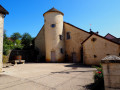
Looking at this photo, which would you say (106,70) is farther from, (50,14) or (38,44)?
(38,44)

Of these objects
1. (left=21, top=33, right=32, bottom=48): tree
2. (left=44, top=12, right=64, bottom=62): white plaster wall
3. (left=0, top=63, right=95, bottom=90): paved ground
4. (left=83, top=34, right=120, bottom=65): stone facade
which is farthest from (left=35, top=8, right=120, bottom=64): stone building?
(left=0, top=63, right=95, bottom=90): paved ground

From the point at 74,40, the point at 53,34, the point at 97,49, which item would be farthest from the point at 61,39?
the point at 97,49

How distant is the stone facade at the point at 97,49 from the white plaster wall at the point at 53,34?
22.5ft

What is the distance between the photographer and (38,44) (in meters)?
23.5

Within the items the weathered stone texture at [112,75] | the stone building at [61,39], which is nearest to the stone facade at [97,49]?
the stone building at [61,39]

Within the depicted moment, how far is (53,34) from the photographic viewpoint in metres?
18.4

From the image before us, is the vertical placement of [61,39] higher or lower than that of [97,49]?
higher

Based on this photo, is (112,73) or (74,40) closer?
(112,73)

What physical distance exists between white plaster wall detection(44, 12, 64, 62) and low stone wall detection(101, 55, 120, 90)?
15160 mm

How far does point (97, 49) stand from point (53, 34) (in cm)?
946

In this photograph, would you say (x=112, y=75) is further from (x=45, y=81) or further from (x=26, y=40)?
(x=26, y=40)

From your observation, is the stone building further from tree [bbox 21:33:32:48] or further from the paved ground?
the paved ground

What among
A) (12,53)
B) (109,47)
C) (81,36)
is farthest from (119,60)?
(12,53)

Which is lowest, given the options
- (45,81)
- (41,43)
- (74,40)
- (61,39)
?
(45,81)
